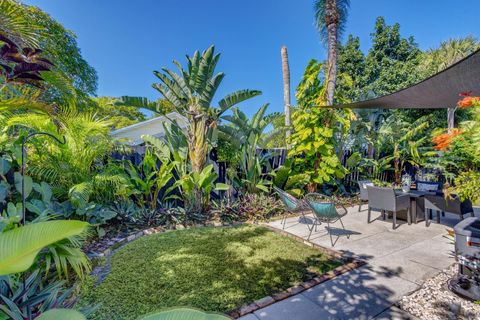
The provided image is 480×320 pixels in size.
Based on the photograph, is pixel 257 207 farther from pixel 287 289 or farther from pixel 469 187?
pixel 469 187

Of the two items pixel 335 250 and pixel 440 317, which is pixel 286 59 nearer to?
pixel 335 250

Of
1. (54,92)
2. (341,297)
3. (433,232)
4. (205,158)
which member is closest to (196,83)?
(205,158)

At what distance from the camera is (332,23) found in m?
7.11

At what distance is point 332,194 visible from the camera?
A: 24.2ft

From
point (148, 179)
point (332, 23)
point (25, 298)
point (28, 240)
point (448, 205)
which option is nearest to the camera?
point (28, 240)

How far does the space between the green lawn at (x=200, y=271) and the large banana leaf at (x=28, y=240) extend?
73.4 inches

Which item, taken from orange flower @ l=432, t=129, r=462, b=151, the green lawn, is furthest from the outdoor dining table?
the green lawn

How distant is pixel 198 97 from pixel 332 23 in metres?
4.90

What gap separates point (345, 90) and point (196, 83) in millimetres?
13598

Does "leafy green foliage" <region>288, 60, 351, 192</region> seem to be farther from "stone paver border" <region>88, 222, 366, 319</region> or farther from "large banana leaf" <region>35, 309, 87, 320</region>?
"large banana leaf" <region>35, 309, 87, 320</region>

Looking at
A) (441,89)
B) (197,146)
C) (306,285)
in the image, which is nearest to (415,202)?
(441,89)

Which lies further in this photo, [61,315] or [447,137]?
[447,137]

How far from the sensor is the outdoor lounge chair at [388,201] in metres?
4.66

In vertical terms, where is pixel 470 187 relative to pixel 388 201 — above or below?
above
